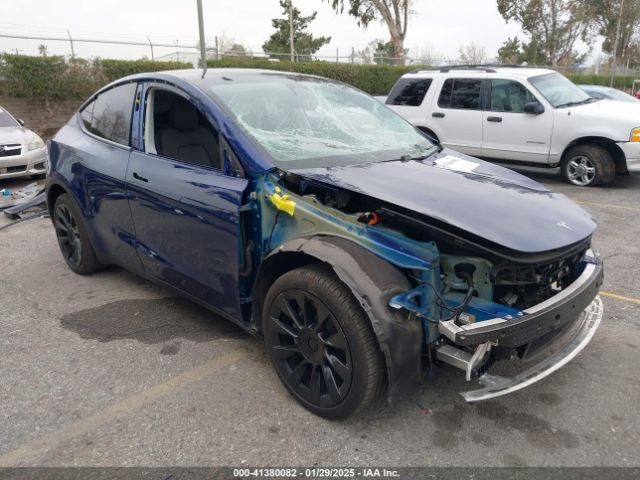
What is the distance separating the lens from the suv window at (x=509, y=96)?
8617 mm

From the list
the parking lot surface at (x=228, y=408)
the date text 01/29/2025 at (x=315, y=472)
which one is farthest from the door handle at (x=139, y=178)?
the date text 01/29/2025 at (x=315, y=472)

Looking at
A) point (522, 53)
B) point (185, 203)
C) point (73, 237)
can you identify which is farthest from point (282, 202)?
point (522, 53)

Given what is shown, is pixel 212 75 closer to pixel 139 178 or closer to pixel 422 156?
pixel 139 178

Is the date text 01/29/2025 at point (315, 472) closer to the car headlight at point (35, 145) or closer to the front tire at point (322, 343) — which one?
the front tire at point (322, 343)

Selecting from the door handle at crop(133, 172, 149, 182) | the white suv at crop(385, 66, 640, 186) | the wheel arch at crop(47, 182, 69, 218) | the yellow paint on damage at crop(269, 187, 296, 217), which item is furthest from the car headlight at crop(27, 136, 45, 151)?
the yellow paint on damage at crop(269, 187, 296, 217)

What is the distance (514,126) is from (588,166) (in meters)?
1.28

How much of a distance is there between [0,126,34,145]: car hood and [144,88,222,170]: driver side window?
655cm

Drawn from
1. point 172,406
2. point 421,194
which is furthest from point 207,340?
point 421,194

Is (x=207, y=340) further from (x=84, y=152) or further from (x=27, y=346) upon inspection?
(x=84, y=152)

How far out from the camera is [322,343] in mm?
2625

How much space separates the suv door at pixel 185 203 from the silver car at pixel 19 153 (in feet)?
19.2

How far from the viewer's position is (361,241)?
2.60 m

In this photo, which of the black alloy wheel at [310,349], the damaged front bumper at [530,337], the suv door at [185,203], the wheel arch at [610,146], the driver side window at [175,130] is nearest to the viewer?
the damaged front bumper at [530,337]

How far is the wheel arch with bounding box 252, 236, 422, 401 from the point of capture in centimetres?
237
